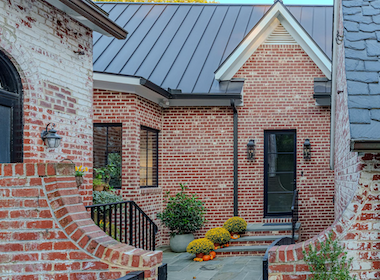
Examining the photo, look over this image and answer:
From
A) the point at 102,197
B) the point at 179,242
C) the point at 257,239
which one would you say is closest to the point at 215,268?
the point at 179,242

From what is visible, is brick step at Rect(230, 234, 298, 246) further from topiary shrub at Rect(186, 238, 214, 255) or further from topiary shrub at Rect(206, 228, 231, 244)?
topiary shrub at Rect(186, 238, 214, 255)

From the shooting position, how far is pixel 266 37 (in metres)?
11.5

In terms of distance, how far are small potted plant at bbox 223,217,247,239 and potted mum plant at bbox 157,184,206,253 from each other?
658mm

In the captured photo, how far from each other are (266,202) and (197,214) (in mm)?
1924

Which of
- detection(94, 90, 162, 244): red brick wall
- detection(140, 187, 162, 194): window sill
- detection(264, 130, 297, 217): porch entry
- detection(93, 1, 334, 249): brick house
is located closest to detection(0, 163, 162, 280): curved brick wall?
detection(94, 90, 162, 244): red brick wall

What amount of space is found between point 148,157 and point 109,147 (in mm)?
1175

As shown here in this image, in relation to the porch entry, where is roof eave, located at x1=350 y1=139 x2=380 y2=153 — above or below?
above

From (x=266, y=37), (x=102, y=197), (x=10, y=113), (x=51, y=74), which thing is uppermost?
(x=266, y=37)

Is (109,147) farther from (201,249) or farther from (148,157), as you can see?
(201,249)

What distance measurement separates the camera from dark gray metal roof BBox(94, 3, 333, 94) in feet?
37.2

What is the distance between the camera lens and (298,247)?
367 centimetres

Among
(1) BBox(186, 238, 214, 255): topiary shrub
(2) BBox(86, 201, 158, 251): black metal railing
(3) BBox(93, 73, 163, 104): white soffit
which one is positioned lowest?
(1) BBox(186, 238, 214, 255): topiary shrub

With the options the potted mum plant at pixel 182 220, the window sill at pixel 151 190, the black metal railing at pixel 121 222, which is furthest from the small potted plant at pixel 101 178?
the potted mum plant at pixel 182 220

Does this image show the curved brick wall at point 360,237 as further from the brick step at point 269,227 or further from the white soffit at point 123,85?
the brick step at point 269,227
